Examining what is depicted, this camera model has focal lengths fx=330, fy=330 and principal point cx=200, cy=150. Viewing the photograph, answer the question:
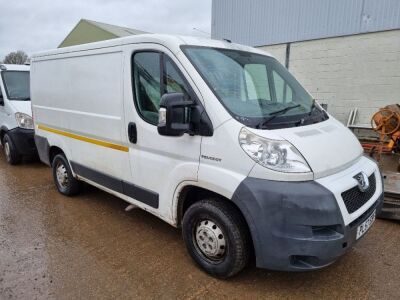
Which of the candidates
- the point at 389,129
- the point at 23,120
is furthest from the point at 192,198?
the point at 23,120

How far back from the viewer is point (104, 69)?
3.77m

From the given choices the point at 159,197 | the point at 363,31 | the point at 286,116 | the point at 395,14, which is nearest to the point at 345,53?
the point at 363,31

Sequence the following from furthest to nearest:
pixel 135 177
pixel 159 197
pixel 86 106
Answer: pixel 86 106 < pixel 135 177 < pixel 159 197

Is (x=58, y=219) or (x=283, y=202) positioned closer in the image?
(x=283, y=202)

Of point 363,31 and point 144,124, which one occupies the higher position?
point 363,31

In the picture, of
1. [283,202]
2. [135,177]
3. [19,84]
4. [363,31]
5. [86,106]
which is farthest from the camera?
[363,31]

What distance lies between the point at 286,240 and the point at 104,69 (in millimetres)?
2700

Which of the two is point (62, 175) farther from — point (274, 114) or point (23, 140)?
point (274, 114)

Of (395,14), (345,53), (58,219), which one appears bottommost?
(58,219)

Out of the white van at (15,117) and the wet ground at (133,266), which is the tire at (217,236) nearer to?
the wet ground at (133,266)

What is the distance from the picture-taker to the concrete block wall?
8.71 meters

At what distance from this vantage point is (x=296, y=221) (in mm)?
2387

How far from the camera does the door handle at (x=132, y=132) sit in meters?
3.39

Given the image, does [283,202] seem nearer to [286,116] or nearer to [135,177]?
[286,116]
